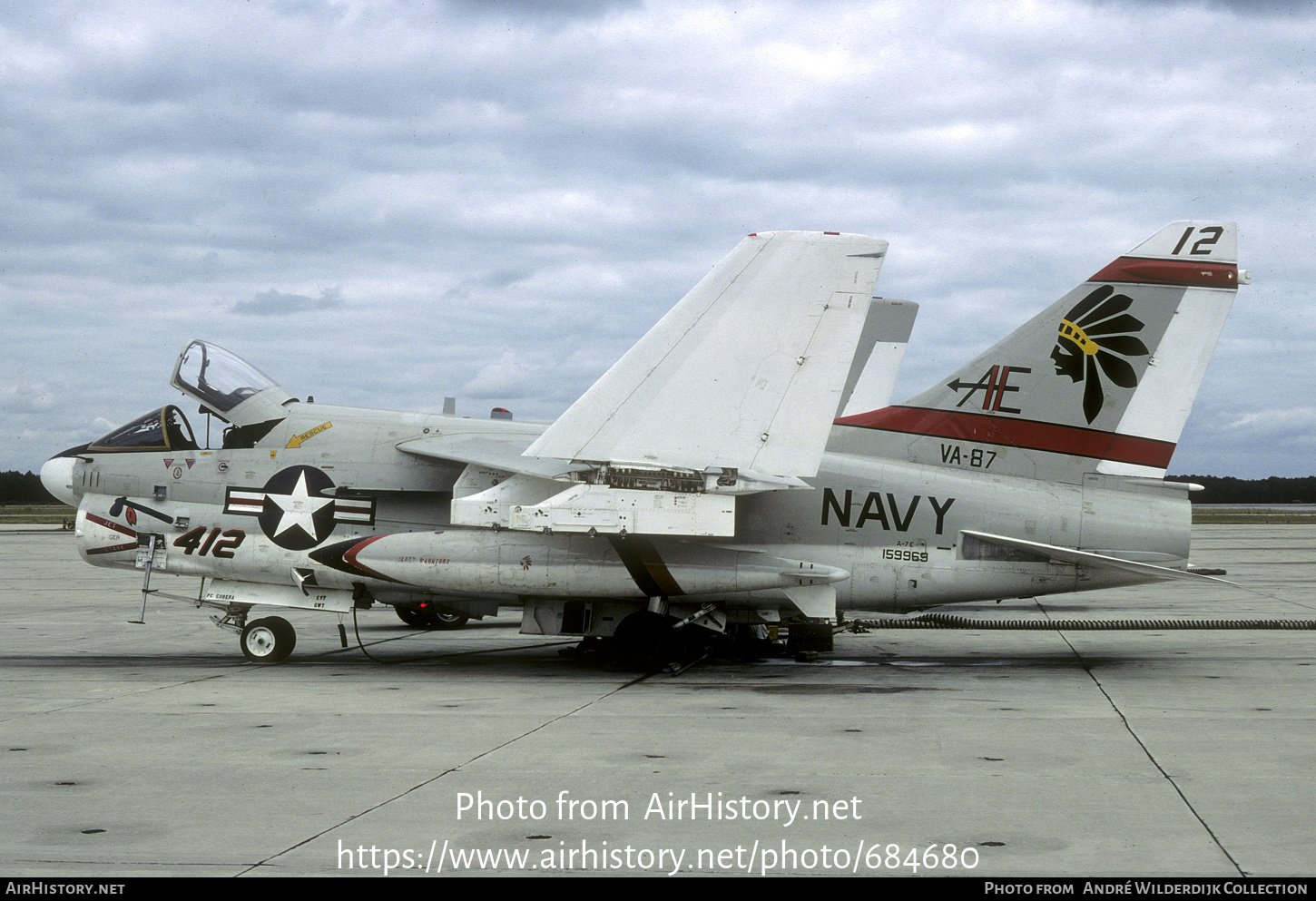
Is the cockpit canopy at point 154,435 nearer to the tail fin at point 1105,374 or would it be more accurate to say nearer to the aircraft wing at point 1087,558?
the tail fin at point 1105,374

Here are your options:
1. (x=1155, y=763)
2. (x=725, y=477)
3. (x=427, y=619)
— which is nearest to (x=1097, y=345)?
(x=725, y=477)

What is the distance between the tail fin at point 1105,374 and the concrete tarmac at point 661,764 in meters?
2.51

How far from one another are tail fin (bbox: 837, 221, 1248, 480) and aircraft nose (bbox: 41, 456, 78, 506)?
1043 cm

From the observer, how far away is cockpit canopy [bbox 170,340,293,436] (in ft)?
45.1

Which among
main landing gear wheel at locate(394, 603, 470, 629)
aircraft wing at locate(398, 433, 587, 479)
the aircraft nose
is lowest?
main landing gear wheel at locate(394, 603, 470, 629)

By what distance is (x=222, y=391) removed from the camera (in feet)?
45.2

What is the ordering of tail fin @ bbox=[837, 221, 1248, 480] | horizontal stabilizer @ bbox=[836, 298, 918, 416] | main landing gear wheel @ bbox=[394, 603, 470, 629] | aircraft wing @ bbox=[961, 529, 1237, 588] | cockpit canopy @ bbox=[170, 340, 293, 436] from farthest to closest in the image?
horizontal stabilizer @ bbox=[836, 298, 918, 416]
main landing gear wheel @ bbox=[394, 603, 470, 629]
cockpit canopy @ bbox=[170, 340, 293, 436]
tail fin @ bbox=[837, 221, 1248, 480]
aircraft wing @ bbox=[961, 529, 1237, 588]

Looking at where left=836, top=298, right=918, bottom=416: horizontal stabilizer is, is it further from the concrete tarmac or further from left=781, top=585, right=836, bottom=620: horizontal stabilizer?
left=781, top=585, right=836, bottom=620: horizontal stabilizer

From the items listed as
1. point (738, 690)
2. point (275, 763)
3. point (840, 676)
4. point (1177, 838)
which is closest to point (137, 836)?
point (275, 763)

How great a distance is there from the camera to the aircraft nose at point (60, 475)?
1384cm

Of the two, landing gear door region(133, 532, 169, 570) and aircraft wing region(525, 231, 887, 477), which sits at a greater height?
aircraft wing region(525, 231, 887, 477)

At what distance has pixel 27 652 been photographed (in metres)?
14.3

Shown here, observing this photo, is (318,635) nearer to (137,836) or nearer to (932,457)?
(932,457)

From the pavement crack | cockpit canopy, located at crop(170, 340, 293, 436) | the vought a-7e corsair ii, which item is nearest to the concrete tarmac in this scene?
the pavement crack
